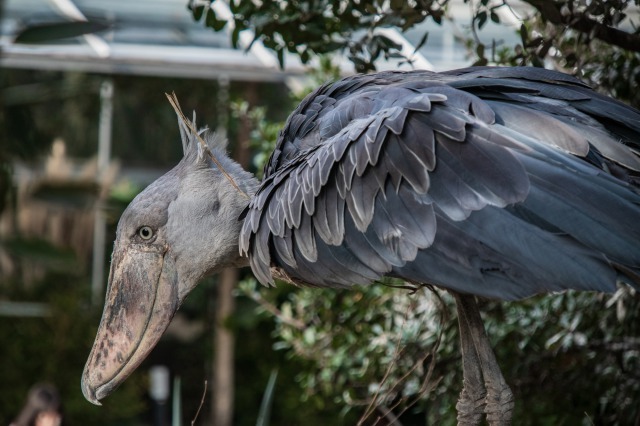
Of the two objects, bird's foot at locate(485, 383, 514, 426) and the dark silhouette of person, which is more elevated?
bird's foot at locate(485, 383, 514, 426)

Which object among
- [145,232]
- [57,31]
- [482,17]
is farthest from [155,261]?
[57,31]

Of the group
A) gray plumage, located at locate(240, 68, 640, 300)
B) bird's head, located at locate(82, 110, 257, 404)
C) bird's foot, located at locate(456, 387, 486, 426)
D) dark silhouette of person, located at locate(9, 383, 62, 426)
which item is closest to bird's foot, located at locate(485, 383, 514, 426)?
bird's foot, located at locate(456, 387, 486, 426)

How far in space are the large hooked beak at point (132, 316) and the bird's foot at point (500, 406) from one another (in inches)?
33.4

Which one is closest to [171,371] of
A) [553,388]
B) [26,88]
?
[26,88]

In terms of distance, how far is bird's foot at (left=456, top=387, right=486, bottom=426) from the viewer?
2.62 meters

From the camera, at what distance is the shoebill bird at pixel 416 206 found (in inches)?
81.2

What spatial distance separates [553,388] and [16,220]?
4976mm

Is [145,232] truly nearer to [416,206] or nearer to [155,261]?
[155,261]

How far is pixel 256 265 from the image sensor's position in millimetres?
2514

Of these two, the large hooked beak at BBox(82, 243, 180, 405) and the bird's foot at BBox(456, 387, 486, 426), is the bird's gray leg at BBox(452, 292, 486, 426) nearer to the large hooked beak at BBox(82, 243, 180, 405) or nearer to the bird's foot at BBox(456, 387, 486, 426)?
the bird's foot at BBox(456, 387, 486, 426)

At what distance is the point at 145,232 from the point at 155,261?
81mm

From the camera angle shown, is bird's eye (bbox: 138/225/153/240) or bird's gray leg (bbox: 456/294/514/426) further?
bird's eye (bbox: 138/225/153/240)

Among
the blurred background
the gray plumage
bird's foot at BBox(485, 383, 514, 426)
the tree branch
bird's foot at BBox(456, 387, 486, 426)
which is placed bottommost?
the blurred background

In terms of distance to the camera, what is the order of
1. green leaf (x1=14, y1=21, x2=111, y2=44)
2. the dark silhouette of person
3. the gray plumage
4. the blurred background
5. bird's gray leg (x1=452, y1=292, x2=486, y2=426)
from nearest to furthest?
the gray plumage → bird's gray leg (x1=452, y1=292, x2=486, y2=426) → green leaf (x1=14, y1=21, x2=111, y2=44) → the dark silhouette of person → the blurred background
